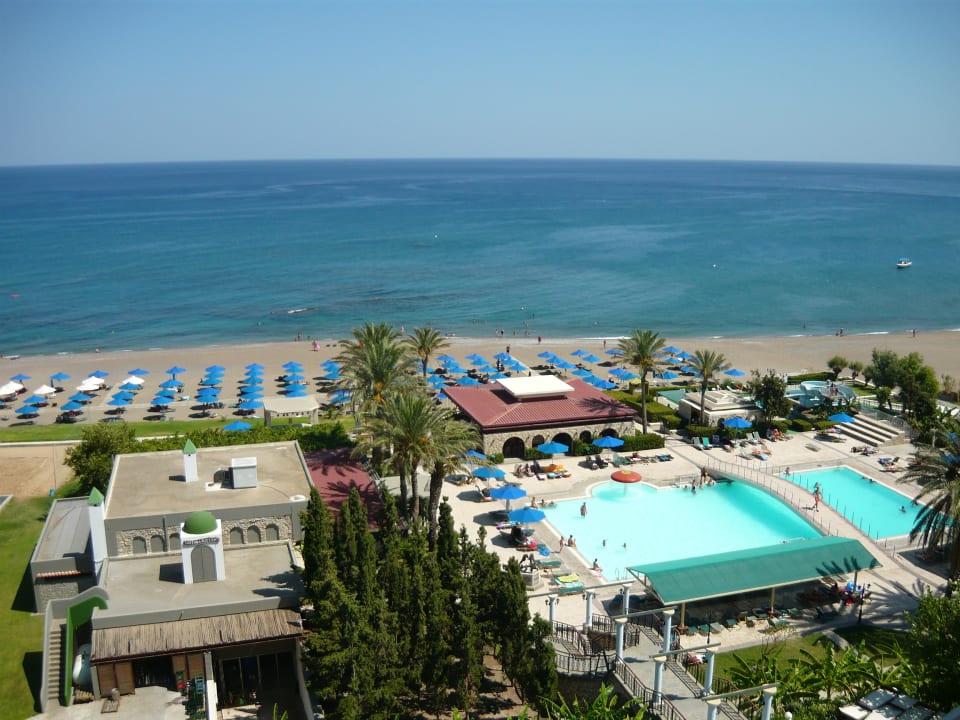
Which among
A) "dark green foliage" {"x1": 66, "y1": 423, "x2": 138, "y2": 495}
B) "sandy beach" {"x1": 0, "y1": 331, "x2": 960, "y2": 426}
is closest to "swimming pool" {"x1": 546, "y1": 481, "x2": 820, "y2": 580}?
"dark green foliage" {"x1": 66, "y1": 423, "x2": 138, "y2": 495}

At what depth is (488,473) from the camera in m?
40.0

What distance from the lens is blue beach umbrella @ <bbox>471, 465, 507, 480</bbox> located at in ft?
131

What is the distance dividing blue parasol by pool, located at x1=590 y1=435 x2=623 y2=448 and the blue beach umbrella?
718 centimetres

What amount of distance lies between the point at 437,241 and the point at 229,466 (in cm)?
11775

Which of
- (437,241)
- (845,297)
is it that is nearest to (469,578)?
(845,297)

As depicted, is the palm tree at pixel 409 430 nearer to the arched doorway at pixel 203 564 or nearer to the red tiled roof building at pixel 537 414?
the arched doorway at pixel 203 564

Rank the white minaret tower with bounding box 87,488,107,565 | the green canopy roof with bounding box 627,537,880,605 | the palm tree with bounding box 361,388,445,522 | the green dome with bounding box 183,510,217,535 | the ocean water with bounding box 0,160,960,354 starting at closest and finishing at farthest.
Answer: the green dome with bounding box 183,510,217,535 < the green canopy roof with bounding box 627,537,880,605 < the white minaret tower with bounding box 87,488,107,565 < the palm tree with bounding box 361,388,445,522 < the ocean water with bounding box 0,160,960,354

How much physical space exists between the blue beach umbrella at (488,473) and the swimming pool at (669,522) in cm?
319

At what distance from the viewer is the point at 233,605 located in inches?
994

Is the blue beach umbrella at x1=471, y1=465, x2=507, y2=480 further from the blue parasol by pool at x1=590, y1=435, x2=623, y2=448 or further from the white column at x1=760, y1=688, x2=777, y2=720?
the white column at x1=760, y1=688, x2=777, y2=720

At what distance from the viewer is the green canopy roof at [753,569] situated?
27859 mm

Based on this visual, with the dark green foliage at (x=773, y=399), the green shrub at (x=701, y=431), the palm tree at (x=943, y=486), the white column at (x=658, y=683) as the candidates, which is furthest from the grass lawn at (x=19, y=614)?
the dark green foliage at (x=773, y=399)

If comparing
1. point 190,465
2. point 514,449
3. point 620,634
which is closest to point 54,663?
point 190,465

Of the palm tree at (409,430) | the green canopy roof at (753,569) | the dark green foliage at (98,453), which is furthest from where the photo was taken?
the dark green foliage at (98,453)
